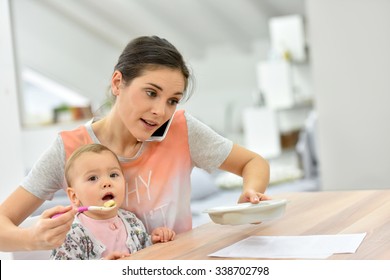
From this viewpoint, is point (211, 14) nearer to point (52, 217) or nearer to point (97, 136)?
point (97, 136)

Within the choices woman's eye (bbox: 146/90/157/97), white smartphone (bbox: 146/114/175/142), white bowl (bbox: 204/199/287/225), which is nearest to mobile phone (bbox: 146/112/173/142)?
white smartphone (bbox: 146/114/175/142)

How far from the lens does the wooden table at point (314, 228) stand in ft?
2.67

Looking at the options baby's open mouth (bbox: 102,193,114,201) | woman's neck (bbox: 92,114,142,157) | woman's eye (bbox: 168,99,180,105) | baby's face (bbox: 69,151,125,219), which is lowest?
baby's open mouth (bbox: 102,193,114,201)

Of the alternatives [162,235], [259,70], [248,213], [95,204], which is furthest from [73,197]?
[259,70]

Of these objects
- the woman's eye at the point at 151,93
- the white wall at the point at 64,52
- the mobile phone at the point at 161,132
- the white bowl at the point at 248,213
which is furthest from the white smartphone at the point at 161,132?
the white wall at the point at 64,52

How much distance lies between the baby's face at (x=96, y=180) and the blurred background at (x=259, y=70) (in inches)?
6.5

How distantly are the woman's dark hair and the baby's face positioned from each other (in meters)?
0.12

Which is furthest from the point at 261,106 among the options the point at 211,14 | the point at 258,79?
the point at 211,14

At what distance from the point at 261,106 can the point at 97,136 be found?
3234 mm

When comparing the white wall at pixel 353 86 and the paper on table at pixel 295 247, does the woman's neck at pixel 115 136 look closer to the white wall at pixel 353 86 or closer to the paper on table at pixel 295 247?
the paper on table at pixel 295 247

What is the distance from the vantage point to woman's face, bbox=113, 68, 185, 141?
929 millimetres

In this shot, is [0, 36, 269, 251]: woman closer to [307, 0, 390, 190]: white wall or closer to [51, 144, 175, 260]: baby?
[51, 144, 175, 260]: baby

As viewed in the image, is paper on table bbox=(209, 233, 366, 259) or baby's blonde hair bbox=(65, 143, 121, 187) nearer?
paper on table bbox=(209, 233, 366, 259)

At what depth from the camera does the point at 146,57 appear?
933mm
